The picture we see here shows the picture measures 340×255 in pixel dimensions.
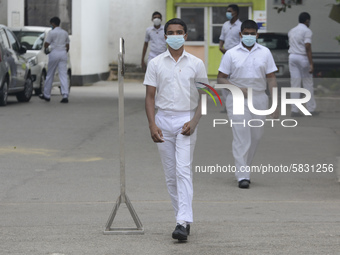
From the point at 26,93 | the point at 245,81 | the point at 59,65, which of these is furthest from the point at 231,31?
the point at 245,81

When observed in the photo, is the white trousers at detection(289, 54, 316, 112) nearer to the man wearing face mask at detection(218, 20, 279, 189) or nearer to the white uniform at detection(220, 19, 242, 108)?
the white uniform at detection(220, 19, 242, 108)

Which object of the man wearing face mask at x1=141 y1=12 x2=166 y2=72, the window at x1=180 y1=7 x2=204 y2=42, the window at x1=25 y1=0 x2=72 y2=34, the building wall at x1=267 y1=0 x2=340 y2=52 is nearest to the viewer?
the man wearing face mask at x1=141 y1=12 x2=166 y2=72

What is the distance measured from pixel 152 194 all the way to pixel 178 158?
2.37m

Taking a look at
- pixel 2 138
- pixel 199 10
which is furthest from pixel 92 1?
pixel 2 138

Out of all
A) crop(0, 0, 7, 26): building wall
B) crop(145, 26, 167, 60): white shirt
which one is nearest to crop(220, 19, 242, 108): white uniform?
crop(145, 26, 167, 60): white shirt

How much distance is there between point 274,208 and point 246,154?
143 centimetres

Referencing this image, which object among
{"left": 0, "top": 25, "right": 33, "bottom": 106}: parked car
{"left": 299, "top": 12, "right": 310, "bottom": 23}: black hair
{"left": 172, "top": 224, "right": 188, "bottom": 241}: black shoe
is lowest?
{"left": 172, "top": 224, "right": 188, "bottom": 241}: black shoe

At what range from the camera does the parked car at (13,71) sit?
18.8 m

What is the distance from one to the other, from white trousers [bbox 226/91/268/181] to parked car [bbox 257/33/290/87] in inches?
378

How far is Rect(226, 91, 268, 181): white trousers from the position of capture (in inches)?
388

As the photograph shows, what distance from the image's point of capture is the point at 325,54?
72.8 feet

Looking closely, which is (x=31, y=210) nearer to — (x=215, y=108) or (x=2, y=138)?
(x=215, y=108)

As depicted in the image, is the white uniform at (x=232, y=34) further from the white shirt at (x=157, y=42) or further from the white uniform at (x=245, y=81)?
the white uniform at (x=245, y=81)

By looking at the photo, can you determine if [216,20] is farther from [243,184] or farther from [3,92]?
[243,184]
